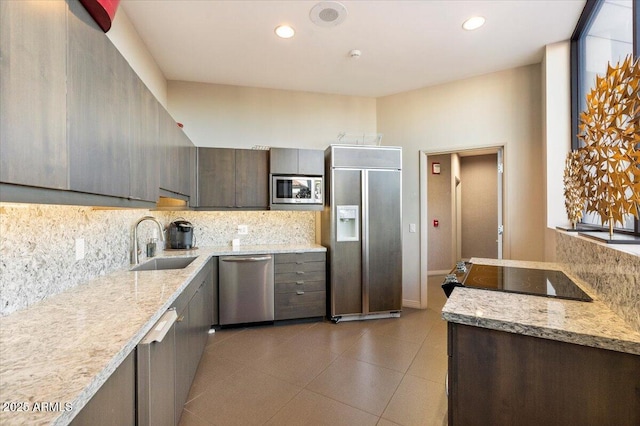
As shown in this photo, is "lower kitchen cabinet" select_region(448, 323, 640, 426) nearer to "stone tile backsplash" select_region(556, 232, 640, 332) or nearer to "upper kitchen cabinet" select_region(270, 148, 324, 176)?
"stone tile backsplash" select_region(556, 232, 640, 332)

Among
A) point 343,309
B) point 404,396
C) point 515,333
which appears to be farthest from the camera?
point 343,309

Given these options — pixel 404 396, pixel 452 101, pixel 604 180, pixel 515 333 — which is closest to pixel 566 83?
pixel 452 101

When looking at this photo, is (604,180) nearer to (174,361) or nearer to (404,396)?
(404,396)

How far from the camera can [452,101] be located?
12.1ft

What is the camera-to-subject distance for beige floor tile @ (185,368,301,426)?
1885mm

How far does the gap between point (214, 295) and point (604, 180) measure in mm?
3413

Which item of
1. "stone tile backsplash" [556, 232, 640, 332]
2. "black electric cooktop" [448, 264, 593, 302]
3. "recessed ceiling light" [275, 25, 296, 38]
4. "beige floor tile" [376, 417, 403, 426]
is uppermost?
"recessed ceiling light" [275, 25, 296, 38]

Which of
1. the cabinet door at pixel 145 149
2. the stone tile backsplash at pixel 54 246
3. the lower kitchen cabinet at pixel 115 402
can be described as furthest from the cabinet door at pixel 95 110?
the lower kitchen cabinet at pixel 115 402

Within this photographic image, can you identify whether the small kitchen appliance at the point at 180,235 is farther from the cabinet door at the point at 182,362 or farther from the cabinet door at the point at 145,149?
the cabinet door at the point at 182,362

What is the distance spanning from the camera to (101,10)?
3.89ft

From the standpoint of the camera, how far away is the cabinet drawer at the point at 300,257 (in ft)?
11.1

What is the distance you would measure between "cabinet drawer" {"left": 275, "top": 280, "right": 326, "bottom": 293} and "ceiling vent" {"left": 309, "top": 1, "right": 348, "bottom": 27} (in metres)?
2.75

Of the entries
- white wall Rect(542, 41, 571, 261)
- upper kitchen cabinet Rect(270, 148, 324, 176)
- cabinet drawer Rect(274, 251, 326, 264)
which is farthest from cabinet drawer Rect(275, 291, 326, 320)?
white wall Rect(542, 41, 571, 261)

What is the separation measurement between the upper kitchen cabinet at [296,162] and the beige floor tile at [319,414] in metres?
2.44
